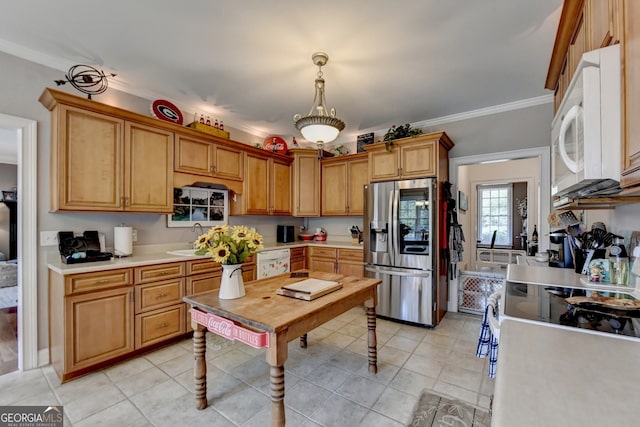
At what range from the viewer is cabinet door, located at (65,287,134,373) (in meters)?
2.14

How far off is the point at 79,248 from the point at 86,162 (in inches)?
30.3

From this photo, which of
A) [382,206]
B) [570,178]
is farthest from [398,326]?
[570,178]

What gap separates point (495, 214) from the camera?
636 centimetres

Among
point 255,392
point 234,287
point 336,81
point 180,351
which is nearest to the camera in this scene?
point 234,287

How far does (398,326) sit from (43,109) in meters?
4.07

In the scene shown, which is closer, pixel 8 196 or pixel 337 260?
pixel 337 260

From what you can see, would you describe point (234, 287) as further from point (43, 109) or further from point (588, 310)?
point (43, 109)

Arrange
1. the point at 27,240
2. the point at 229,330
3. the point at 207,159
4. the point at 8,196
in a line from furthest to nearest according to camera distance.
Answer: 1. the point at 8,196
2. the point at 207,159
3. the point at 27,240
4. the point at 229,330

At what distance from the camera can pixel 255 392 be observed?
204 cm

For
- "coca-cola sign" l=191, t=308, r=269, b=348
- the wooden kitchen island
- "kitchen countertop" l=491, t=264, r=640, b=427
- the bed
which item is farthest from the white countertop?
the bed

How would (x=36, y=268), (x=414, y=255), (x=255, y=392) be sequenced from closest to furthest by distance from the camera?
1. (x=255, y=392)
2. (x=36, y=268)
3. (x=414, y=255)

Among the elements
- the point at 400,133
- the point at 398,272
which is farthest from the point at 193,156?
the point at 398,272

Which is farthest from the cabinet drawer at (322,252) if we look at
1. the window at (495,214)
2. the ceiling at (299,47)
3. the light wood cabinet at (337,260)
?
the window at (495,214)

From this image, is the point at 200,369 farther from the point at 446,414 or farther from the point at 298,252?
the point at 298,252
